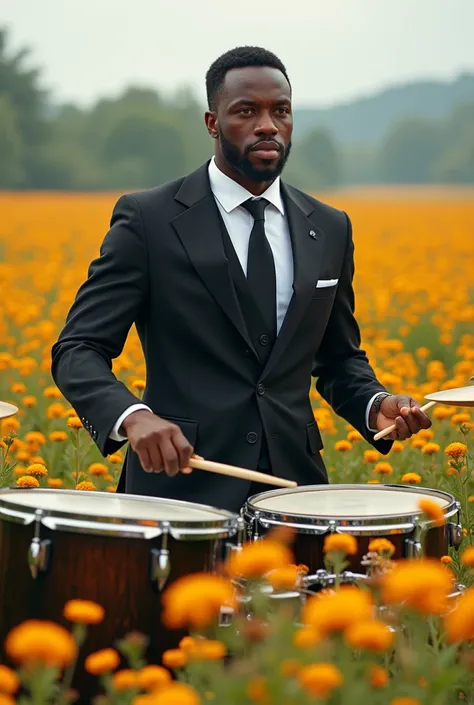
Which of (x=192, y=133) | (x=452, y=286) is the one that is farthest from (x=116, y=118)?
(x=452, y=286)

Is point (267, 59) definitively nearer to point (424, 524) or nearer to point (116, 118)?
point (424, 524)

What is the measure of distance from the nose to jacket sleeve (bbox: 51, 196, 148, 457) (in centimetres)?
41

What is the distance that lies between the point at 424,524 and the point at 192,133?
3829 cm

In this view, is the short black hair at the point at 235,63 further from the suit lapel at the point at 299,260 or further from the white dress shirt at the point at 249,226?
the suit lapel at the point at 299,260

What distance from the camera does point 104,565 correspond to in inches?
105

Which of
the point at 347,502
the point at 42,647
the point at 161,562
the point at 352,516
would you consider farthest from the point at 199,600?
the point at 347,502

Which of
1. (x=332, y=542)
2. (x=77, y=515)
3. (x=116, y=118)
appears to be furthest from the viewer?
(x=116, y=118)

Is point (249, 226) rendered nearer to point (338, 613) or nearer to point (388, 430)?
point (388, 430)

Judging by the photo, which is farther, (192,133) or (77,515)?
(192,133)

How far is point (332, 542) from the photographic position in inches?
95.8

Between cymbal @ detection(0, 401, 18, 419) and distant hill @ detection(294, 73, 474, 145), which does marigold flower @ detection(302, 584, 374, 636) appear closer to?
cymbal @ detection(0, 401, 18, 419)

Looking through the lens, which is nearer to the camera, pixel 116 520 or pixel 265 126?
pixel 116 520

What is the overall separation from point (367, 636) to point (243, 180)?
79.9 inches

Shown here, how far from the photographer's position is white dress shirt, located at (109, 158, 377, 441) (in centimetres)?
371
